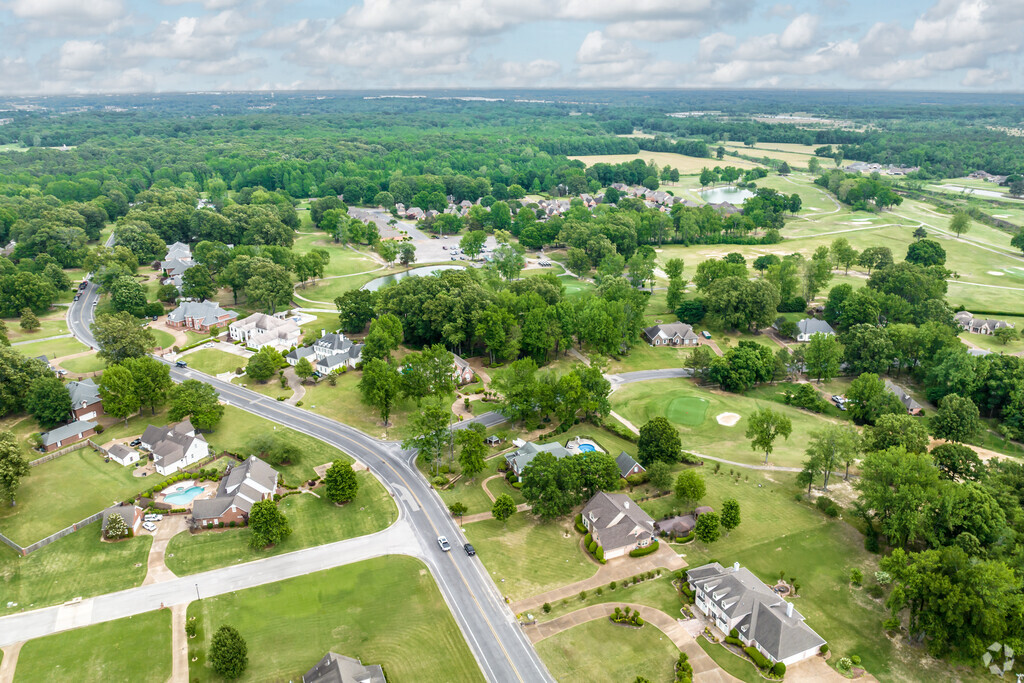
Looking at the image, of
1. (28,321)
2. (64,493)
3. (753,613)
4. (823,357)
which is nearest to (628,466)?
(753,613)

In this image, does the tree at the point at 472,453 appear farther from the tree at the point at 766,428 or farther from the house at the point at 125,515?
the house at the point at 125,515

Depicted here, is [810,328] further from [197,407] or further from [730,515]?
[197,407]

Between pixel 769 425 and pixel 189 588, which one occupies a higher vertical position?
pixel 769 425

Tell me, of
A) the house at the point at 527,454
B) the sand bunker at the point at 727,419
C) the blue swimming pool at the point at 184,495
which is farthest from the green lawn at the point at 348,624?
the sand bunker at the point at 727,419

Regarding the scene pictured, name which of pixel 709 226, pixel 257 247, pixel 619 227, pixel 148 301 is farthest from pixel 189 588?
pixel 709 226

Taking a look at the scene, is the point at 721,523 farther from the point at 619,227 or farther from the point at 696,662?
the point at 619,227
